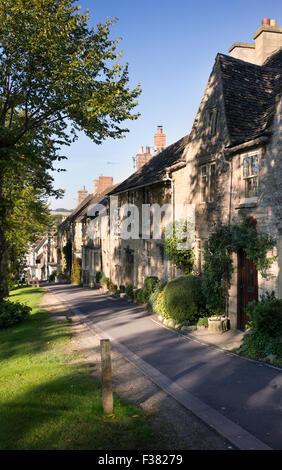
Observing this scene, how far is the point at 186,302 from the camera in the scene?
46.9 ft

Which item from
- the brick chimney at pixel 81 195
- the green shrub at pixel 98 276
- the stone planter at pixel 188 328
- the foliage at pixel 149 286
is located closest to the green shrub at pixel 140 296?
the foliage at pixel 149 286

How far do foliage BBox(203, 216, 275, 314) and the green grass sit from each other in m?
5.76

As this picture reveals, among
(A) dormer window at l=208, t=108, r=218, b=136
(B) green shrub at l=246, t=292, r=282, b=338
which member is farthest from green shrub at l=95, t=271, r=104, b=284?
(B) green shrub at l=246, t=292, r=282, b=338

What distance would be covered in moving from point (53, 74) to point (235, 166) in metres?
7.90

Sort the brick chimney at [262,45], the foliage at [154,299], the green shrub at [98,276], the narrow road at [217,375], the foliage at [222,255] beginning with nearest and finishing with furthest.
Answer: the narrow road at [217,375], the foliage at [222,255], the brick chimney at [262,45], the foliage at [154,299], the green shrub at [98,276]

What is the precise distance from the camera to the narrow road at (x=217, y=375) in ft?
21.3

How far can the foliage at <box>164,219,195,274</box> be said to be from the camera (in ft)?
56.5

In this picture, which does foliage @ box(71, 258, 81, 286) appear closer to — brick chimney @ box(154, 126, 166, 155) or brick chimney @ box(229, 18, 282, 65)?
brick chimney @ box(154, 126, 166, 155)

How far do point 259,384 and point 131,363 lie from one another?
3470 mm

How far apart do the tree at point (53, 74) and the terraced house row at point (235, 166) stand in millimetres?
3545

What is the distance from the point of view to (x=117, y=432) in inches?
229

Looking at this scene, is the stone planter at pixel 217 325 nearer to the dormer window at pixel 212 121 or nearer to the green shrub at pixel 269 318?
the green shrub at pixel 269 318
